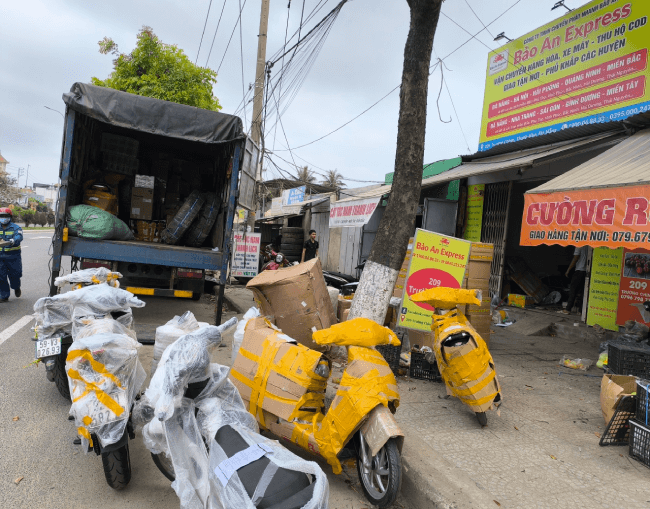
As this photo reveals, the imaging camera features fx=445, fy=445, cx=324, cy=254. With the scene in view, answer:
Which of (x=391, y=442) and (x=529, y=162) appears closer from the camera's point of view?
(x=391, y=442)

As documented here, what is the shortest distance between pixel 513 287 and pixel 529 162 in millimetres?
4558

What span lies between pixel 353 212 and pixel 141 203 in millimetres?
4822

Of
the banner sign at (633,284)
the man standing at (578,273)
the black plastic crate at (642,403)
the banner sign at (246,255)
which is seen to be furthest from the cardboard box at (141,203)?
the banner sign at (633,284)

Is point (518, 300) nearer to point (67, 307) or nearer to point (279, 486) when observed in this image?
point (67, 307)

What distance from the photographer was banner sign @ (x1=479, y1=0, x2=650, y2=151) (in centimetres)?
682

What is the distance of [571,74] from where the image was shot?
308 inches

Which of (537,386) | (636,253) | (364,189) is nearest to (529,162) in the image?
(636,253)

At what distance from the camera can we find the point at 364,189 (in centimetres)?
1484

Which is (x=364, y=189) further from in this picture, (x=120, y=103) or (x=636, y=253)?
(x=120, y=103)

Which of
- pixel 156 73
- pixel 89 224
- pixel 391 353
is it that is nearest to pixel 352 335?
pixel 391 353

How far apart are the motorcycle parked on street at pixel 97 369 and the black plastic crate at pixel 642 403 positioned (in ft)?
11.8

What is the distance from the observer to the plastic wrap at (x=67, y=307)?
3.38 m

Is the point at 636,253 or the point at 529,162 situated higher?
the point at 529,162

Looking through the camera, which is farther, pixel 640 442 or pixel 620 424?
pixel 620 424
